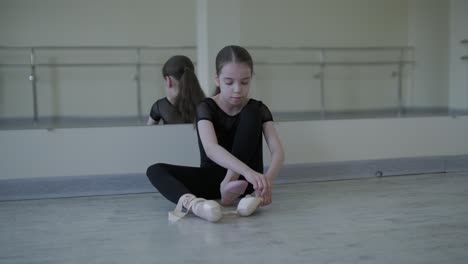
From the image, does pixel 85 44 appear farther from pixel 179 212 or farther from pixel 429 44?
pixel 429 44

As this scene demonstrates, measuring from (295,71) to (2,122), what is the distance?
1.56 metres

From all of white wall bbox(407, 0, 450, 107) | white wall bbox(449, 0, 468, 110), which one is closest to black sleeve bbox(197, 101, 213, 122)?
white wall bbox(407, 0, 450, 107)

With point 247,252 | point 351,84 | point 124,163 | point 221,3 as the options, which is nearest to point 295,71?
point 351,84

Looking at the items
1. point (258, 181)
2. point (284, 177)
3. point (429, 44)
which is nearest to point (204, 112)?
point (258, 181)

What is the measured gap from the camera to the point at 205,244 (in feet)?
4.61

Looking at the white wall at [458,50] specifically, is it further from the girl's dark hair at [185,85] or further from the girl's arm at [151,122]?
the girl's arm at [151,122]

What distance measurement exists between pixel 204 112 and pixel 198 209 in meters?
0.38

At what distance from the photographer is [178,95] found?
2322mm

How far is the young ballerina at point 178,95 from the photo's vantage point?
7.53 ft

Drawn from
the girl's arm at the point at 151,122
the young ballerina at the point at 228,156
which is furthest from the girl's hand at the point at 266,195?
the girl's arm at the point at 151,122

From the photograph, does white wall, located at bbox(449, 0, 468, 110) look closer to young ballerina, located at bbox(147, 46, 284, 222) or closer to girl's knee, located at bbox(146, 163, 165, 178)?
young ballerina, located at bbox(147, 46, 284, 222)

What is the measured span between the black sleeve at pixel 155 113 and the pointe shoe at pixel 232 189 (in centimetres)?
64

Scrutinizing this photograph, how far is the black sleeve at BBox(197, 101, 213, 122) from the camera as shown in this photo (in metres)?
1.85

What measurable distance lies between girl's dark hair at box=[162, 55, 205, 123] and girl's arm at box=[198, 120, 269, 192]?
46cm
